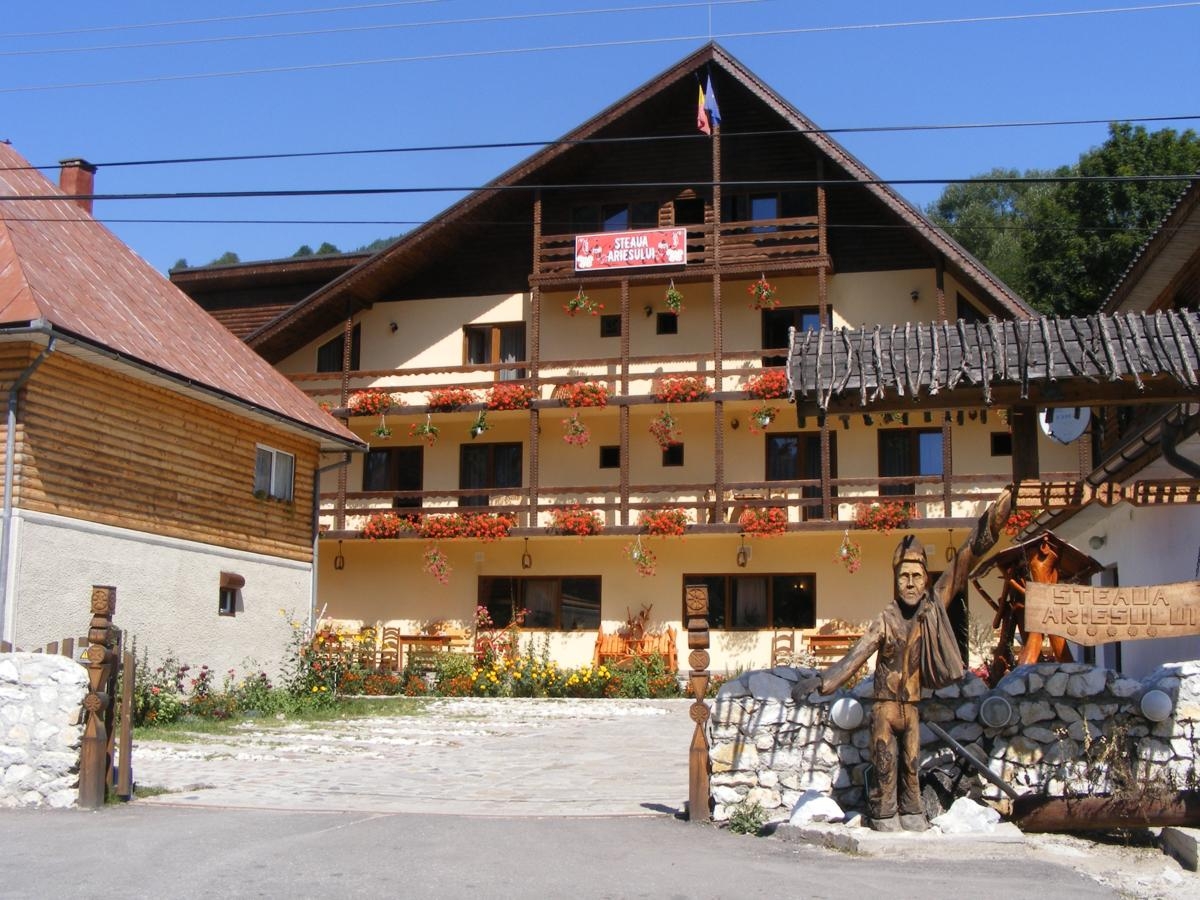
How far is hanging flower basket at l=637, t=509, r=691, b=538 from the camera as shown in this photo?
86.1ft

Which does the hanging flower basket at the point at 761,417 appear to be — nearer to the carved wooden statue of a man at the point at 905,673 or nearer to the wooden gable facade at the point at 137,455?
the wooden gable facade at the point at 137,455

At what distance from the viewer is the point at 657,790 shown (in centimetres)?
1226

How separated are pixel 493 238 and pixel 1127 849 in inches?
937

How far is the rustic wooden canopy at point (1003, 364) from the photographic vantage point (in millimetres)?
8727

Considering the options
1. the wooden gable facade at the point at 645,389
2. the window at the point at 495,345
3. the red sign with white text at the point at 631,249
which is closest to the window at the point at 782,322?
the wooden gable facade at the point at 645,389

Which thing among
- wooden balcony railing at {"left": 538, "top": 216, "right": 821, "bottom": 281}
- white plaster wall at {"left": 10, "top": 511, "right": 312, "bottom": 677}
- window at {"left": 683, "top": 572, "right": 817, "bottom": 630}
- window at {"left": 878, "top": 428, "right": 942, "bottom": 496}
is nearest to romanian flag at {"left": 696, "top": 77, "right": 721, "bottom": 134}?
wooden balcony railing at {"left": 538, "top": 216, "right": 821, "bottom": 281}

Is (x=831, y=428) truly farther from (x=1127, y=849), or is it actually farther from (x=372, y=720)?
(x=1127, y=849)

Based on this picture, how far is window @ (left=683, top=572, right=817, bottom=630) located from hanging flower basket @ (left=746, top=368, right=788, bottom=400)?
382cm

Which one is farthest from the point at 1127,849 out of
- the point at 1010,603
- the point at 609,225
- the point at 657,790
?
the point at 609,225

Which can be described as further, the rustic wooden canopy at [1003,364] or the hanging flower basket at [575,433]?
the hanging flower basket at [575,433]

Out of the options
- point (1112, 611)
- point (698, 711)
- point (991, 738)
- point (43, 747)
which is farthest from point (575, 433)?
point (991, 738)

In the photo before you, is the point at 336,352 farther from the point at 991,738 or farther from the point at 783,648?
the point at 991,738

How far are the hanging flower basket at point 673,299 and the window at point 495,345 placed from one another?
12.6 feet

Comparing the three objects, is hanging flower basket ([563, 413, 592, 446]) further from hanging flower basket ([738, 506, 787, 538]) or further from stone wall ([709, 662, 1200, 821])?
stone wall ([709, 662, 1200, 821])
